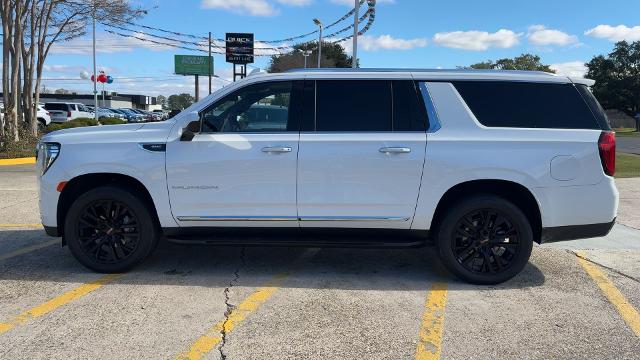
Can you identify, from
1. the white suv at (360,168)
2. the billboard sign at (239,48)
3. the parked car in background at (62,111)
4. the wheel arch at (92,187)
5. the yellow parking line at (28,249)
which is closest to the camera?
the white suv at (360,168)

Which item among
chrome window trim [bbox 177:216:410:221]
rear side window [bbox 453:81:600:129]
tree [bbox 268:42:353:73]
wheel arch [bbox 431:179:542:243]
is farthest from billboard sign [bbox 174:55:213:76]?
wheel arch [bbox 431:179:542:243]

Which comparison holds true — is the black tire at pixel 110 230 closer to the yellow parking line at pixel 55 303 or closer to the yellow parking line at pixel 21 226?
the yellow parking line at pixel 55 303

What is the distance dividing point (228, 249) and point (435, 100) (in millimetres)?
2830

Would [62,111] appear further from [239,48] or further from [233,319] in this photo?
[233,319]

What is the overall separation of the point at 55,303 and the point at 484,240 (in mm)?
3682

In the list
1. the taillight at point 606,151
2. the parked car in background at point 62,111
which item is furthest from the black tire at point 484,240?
the parked car in background at point 62,111

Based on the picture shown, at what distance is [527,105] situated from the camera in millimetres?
4824

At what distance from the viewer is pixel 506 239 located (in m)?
4.87

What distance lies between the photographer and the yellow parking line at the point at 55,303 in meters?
3.93

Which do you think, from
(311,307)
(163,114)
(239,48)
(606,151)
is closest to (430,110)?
(606,151)

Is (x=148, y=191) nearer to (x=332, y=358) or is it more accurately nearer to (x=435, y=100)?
(x=332, y=358)

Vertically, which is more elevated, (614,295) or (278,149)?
(278,149)

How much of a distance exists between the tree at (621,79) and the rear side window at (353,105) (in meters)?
80.1

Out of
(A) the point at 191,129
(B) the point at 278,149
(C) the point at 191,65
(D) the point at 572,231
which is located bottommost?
(D) the point at 572,231
